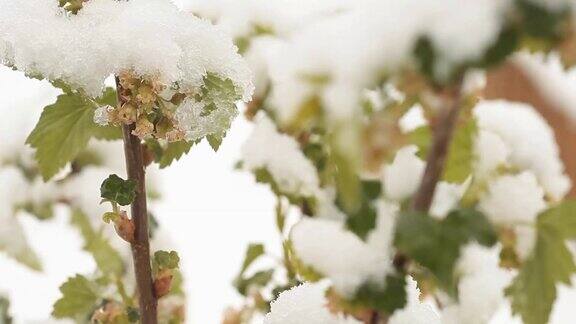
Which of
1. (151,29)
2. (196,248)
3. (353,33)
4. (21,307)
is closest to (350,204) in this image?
(353,33)

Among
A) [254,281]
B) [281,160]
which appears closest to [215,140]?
[281,160]

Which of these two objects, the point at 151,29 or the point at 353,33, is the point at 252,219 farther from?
the point at 353,33

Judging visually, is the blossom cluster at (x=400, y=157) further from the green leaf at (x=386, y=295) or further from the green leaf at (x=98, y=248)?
the green leaf at (x=98, y=248)

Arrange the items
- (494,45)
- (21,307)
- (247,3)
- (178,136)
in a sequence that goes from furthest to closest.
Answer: (21,307) → (247,3) → (178,136) → (494,45)

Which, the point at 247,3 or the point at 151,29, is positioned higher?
the point at 247,3

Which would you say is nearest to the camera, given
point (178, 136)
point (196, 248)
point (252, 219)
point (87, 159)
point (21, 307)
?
point (178, 136)

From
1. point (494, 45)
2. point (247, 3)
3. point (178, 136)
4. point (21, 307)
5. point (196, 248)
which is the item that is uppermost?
point (196, 248)

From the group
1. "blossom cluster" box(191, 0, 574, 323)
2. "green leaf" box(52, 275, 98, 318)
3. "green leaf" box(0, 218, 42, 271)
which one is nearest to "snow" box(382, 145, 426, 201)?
"blossom cluster" box(191, 0, 574, 323)

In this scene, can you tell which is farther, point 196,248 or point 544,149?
point 196,248
